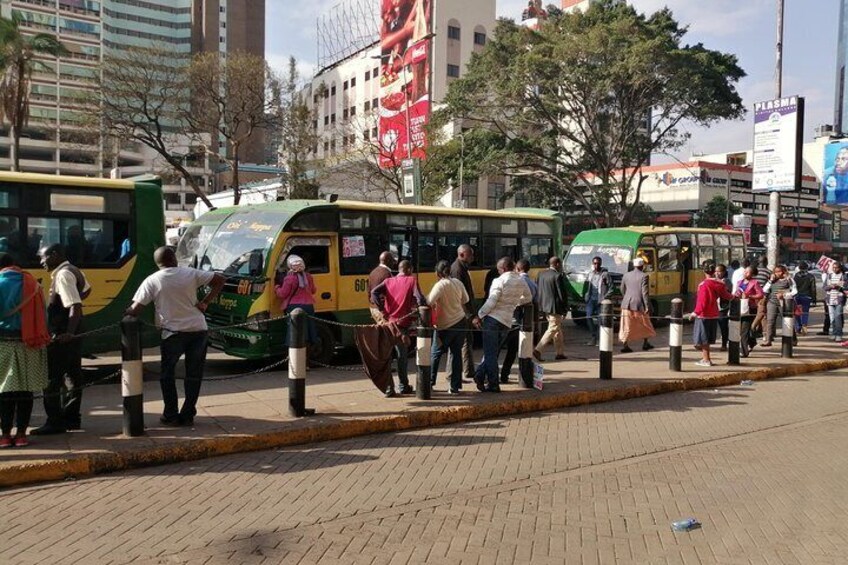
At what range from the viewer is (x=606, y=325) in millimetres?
10445

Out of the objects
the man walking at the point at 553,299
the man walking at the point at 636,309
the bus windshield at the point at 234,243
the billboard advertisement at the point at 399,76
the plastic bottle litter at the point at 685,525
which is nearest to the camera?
the plastic bottle litter at the point at 685,525

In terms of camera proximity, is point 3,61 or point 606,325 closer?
point 606,325

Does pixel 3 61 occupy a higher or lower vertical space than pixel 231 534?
higher

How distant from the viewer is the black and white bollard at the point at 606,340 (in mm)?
10453

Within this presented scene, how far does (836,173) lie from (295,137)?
91.7 ft

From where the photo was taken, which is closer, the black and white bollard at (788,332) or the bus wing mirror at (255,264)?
the bus wing mirror at (255,264)

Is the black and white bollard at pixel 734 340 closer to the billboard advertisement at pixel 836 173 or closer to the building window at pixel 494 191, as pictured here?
the billboard advertisement at pixel 836 173

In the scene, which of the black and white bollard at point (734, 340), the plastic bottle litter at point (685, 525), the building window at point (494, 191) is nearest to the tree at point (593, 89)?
the black and white bollard at point (734, 340)

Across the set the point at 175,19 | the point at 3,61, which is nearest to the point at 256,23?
the point at 175,19

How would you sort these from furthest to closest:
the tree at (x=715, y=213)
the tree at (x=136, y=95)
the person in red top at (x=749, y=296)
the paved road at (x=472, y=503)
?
the tree at (x=715, y=213)
the tree at (x=136, y=95)
the person in red top at (x=749, y=296)
the paved road at (x=472, y=503)

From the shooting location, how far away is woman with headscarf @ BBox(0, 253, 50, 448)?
6207 millimetres

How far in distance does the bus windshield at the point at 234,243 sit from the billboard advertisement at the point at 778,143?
1461 centimetres

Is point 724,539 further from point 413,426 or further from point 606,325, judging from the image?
point 606,325

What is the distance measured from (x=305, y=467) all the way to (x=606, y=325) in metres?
5.61
